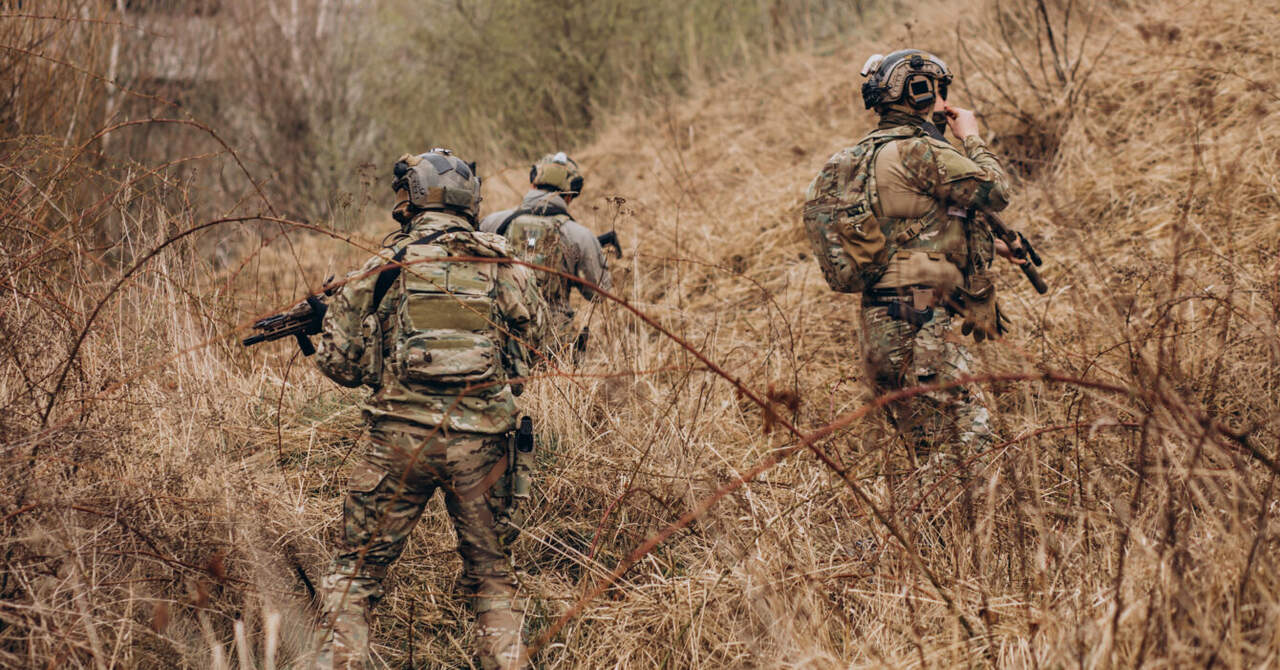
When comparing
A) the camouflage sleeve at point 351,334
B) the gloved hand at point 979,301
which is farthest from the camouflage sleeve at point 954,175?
the camouflage sleeve at point 351,334

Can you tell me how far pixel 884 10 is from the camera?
10961mm

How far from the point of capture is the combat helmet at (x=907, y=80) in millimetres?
3520

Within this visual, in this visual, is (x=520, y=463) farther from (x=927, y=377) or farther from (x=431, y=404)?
(x=927, y=377)

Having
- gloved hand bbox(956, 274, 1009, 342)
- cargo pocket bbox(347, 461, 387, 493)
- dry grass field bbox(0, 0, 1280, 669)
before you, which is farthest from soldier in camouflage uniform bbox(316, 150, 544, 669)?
gloved hand bbox(956, 274, 1009, 342)

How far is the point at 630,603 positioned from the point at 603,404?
46.1 inches

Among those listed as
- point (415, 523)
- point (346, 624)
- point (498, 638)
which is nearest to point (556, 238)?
point (415, 523)

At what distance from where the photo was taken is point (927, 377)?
3477mm

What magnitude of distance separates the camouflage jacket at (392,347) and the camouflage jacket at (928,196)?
158cm

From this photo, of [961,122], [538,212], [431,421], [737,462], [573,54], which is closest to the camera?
[431,421]

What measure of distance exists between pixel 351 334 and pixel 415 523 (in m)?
0.66

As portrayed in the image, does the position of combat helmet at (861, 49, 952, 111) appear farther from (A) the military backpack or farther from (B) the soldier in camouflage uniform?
(A) the military backpack

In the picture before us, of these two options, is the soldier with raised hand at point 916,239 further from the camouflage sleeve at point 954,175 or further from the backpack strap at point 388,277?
the backpack strap at point 388,277

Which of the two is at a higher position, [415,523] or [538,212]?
[538,212]

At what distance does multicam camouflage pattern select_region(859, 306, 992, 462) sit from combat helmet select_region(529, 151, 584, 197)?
257 cm
